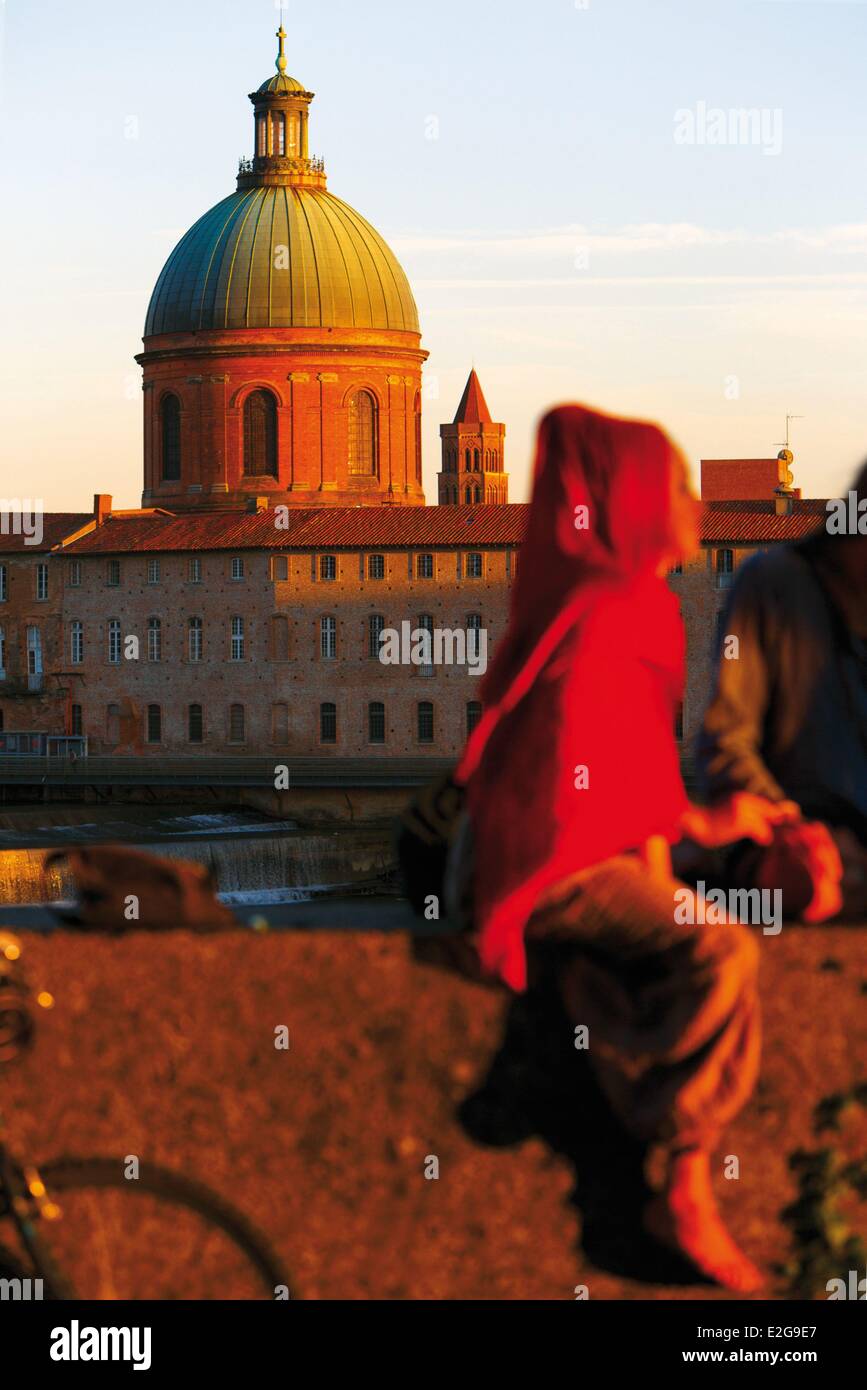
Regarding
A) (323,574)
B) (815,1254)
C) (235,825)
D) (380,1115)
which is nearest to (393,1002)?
(380,1115)

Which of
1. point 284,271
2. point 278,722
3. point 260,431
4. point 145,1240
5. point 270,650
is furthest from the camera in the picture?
point 260,431

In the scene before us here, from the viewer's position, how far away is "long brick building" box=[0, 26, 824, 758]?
58.3m

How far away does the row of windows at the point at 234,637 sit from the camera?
2312 inches

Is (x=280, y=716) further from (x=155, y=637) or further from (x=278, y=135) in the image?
(x=278, y=135)

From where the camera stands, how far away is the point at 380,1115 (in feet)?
13.0

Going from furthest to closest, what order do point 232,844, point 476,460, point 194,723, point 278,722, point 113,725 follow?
point 476,460 → point 113,725 → point 194,723 → point 278,722 → point 232,844

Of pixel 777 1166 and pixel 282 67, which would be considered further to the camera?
pixel 282 67

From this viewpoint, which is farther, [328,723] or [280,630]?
[328,723]

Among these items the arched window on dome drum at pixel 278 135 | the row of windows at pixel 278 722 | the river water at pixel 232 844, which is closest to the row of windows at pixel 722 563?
the row of windows at pixel 278 722

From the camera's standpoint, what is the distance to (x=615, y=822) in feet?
12.7

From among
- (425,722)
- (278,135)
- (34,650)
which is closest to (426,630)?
(425,722)

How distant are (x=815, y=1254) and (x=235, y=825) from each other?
45.3 meters

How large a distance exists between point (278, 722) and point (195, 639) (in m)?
2.95

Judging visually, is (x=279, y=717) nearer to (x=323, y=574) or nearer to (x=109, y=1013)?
(x=323, y=574)
